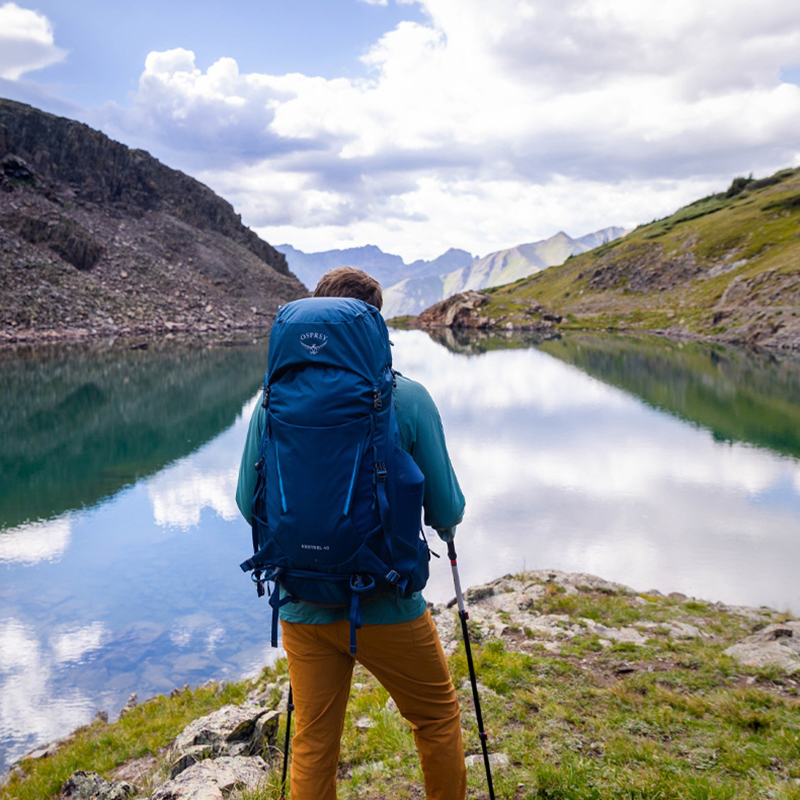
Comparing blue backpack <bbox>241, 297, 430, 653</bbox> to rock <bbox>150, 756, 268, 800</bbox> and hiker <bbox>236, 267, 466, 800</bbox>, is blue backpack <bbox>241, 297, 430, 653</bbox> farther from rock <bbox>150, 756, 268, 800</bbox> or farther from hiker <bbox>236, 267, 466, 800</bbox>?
rock <bbox>150, 756, 268, 800</bbox>

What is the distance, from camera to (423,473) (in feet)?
11.7

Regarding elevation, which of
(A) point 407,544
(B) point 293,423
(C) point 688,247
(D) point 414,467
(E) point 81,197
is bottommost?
(A) point 407,544

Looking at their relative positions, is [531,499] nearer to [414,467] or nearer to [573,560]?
[573,560]

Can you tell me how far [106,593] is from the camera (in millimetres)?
15328

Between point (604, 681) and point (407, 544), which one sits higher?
point (407, 544)

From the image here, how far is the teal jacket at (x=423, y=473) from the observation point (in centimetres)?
342

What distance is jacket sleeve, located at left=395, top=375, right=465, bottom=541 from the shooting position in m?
3.48

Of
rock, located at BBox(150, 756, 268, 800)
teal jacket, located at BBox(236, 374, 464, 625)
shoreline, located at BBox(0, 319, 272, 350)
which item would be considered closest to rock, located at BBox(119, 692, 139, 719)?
rock, located at BBox(150, 756, 268, 800)

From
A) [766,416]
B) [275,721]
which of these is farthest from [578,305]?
[275,721]

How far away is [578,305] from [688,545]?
11791cm

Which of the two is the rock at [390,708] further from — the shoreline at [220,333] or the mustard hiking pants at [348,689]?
the shoreline at [220,333]

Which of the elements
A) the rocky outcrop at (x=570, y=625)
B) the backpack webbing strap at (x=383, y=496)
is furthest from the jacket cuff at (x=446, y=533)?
the rocky outcrop at (x=570, y=625)

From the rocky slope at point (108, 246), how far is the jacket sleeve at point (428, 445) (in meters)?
90.0

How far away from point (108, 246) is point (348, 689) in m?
133
